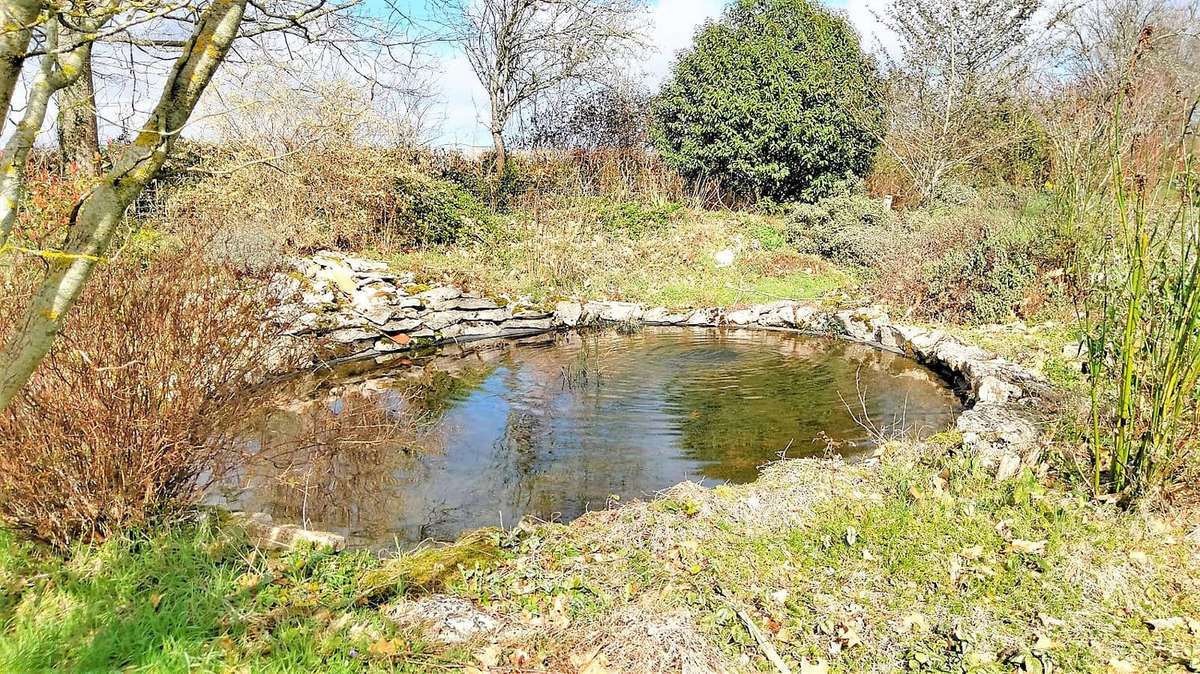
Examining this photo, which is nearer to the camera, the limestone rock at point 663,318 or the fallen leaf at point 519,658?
the fallen leaf at point 519,658

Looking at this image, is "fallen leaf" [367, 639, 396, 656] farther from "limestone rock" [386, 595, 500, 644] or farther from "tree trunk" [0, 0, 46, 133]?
"tree trunk" [0, 0, 46, 133]

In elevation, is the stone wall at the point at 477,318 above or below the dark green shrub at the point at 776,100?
below

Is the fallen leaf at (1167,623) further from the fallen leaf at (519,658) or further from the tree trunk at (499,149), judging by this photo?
the tree trunk at (499,149)

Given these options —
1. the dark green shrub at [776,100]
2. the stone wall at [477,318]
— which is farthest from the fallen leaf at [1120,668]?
the dark green shrub at [776,100]

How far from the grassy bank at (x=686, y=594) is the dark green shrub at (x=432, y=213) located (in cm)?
911

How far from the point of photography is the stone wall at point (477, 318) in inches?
341

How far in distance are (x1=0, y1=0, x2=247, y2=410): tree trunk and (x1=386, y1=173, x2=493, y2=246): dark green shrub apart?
10.6 m

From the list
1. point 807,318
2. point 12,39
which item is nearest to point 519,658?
point 12,39

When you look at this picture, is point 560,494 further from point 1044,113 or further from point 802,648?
point 1044,113

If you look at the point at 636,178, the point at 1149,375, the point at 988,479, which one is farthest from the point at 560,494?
the point at 636,178

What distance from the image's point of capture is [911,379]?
780 cm

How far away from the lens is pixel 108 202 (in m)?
1.56

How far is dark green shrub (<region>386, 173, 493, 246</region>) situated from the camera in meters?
11.9

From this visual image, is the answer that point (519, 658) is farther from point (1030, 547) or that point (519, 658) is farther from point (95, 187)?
point (1030, 547)
